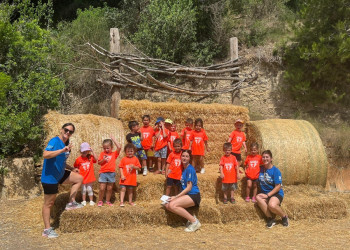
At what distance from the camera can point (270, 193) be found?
6180 millimetres

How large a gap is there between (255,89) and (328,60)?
2.44 m

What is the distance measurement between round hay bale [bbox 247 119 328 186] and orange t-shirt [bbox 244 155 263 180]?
85 centimetres

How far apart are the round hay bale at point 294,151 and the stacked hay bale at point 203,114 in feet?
2.50

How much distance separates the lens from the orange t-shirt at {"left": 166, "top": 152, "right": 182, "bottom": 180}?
6.32 metres

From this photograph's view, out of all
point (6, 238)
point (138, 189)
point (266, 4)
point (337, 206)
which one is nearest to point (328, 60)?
point (266, 4)

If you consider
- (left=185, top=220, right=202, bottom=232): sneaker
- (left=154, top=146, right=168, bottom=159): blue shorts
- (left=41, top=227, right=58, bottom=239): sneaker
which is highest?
(left=154, top=146, right=168, bottom=159): blue shorts

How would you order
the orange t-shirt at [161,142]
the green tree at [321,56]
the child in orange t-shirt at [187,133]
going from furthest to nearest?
1. the green tree at [321,56]
2. the child in orange t-shirt at [187,133]
3. the orange t-shirt at [161,142]

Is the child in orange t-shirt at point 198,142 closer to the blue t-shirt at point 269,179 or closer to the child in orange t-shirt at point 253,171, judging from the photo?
the child in orange t-shirt at point 253,171

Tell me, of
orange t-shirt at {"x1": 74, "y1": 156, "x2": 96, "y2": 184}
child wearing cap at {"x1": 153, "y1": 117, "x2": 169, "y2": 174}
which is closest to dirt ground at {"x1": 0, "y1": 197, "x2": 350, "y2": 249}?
orange t-shirt at {"x1": 74, "y1": 156, "x2": 96, "y2": 184}

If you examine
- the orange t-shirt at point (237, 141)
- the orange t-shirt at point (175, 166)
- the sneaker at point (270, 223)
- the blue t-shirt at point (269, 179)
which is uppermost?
the orange t-shirt at point (237, 141)

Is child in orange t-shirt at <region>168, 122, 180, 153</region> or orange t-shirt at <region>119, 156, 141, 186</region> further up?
child in orange t-shirt at <region>168, 122, 180, 153</region>

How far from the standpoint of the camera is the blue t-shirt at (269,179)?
621 cm

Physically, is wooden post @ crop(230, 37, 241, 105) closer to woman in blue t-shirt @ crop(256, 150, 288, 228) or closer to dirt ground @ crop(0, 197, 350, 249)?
woman in blue t-shirt @ crop(256, 150, 288, 228)

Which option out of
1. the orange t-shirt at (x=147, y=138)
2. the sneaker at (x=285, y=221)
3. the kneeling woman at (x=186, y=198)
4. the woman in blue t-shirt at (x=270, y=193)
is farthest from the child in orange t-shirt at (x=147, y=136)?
the sneaker at (x=285, y=221)
